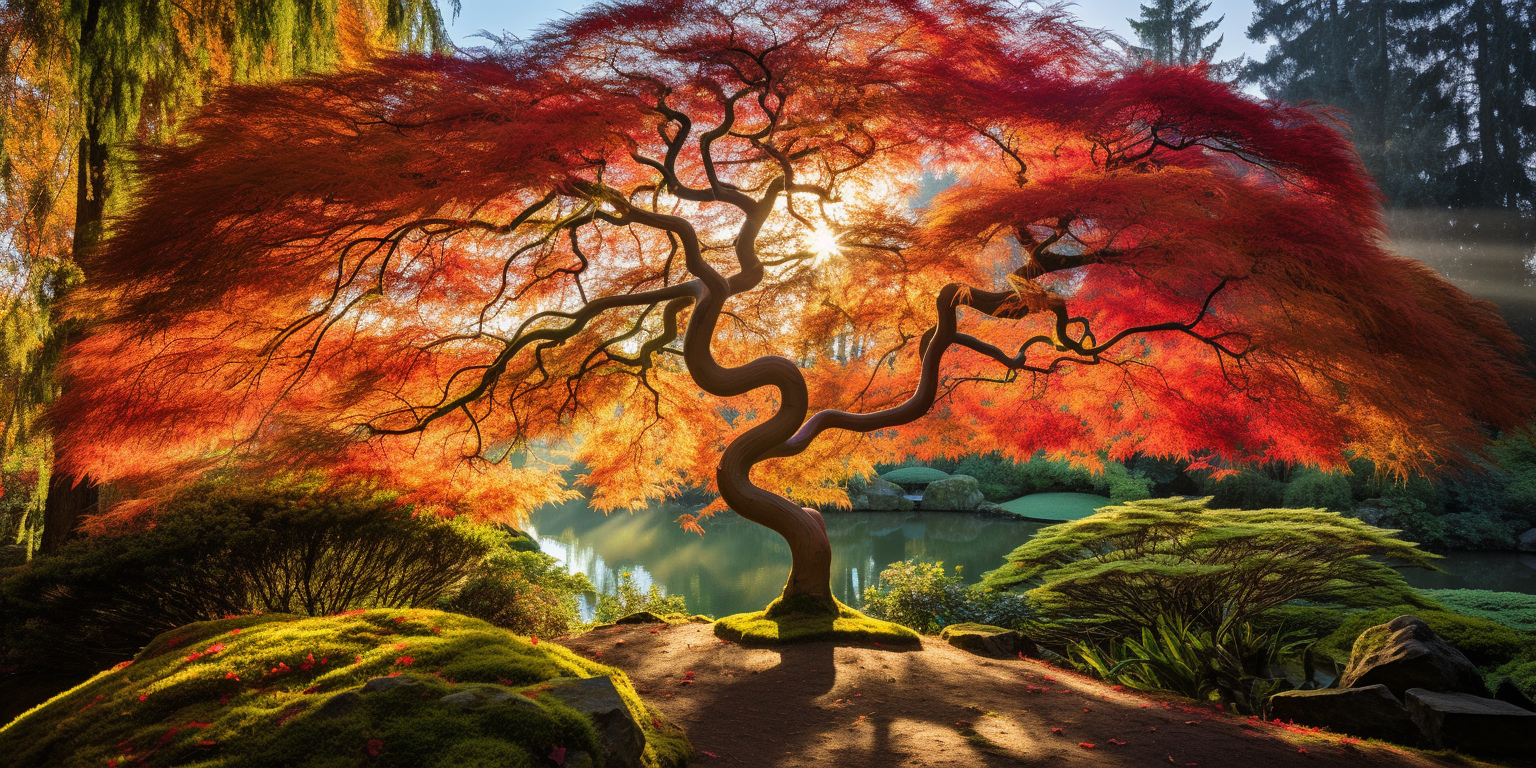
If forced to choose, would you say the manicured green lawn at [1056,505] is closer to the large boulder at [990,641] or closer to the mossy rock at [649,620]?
the large boulder at [990,641]

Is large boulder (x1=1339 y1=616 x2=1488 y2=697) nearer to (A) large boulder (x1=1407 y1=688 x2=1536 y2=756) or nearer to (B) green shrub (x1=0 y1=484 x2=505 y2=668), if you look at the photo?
(A) large boulder (x1=1407 y1=688 x2=1536 y2=756)

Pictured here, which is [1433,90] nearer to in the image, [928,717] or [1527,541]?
[1527,541]

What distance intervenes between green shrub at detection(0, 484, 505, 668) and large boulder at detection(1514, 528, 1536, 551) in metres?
15.9

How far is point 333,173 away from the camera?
3.13 m

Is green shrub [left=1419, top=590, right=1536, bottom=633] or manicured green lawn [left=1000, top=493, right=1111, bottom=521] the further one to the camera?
manicured green lawn [left=1000, top=493, right=1111, bottom=521]

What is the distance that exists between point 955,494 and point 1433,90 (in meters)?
13.5

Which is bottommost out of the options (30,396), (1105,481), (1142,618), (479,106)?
(1105,481)

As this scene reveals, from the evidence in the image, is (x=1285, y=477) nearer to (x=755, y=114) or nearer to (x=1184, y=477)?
(x=1184, y=477)

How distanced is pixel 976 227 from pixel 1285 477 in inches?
553

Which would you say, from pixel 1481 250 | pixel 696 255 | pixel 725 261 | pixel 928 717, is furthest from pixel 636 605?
pixel 1481 250

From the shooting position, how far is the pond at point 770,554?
10.7 metres

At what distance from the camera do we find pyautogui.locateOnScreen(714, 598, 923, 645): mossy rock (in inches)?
185

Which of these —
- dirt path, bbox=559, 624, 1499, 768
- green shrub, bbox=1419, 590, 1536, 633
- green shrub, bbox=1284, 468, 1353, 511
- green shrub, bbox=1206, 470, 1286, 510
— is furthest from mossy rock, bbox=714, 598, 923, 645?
green shrub, bbox=1206, 470, 1286, 510

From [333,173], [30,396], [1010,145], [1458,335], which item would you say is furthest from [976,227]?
[30,396]
